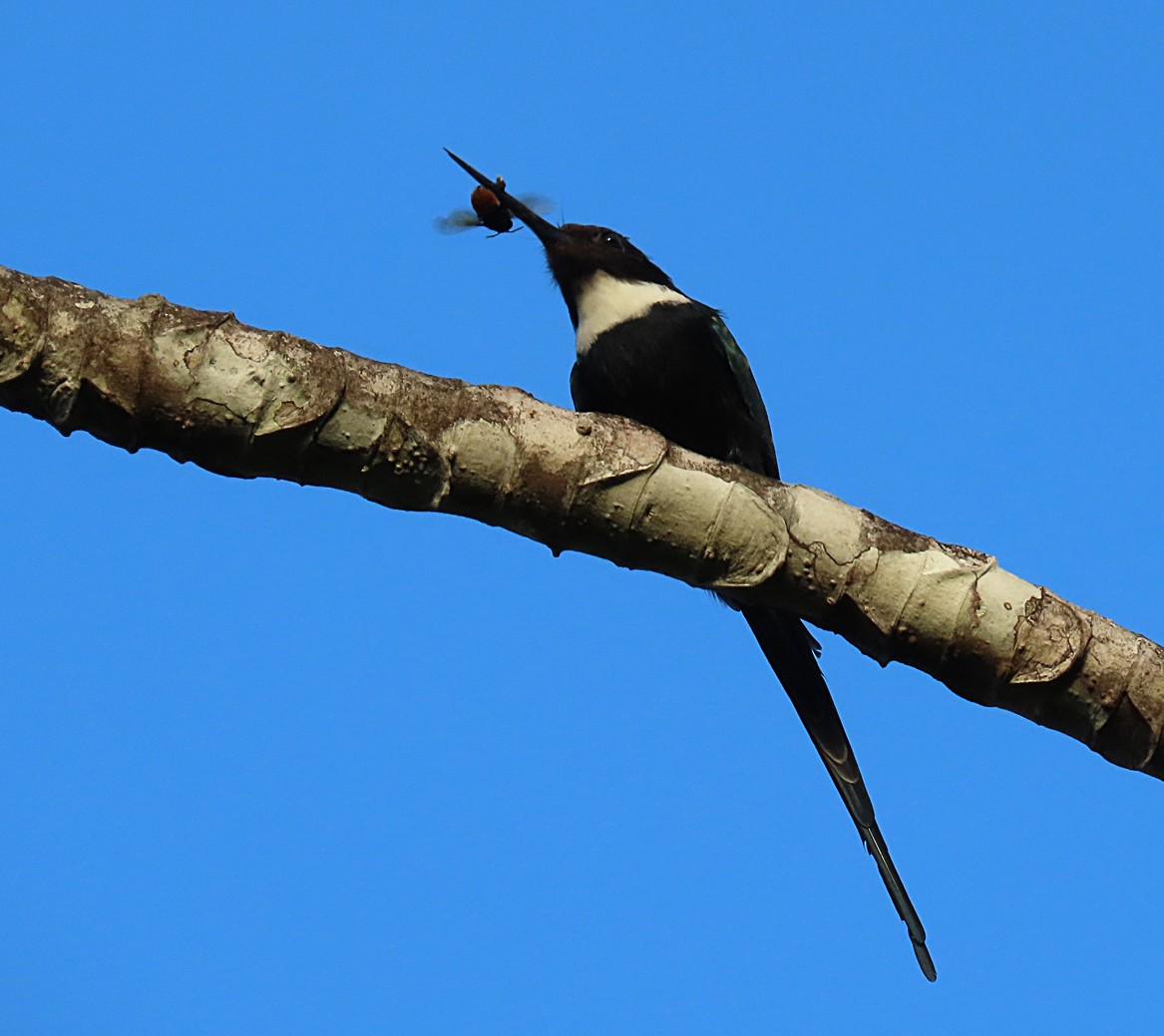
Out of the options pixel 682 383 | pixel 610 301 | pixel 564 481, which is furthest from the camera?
pixel 610 301

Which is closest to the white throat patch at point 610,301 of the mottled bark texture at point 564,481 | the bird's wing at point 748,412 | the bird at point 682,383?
the bird at point 682,383

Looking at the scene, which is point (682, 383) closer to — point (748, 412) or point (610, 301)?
point (748, 412)

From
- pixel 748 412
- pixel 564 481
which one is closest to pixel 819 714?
pixel 748 412

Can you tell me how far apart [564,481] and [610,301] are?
2193 millimetres

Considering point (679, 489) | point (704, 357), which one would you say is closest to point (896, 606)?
point (679, 489)

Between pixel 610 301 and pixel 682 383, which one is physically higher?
pixel 610 301

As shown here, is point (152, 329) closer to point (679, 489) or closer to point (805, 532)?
point (679, 489)

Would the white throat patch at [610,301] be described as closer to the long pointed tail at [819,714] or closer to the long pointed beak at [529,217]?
the long pointed beak at [529,217]

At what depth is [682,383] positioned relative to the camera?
4062 mm

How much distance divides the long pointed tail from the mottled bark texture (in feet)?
2.77

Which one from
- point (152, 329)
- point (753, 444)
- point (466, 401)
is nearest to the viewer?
point (152, 329)

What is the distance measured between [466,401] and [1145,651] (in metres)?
1.36

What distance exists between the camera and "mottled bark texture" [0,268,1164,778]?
2230 mm

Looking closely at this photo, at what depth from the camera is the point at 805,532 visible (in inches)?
101
